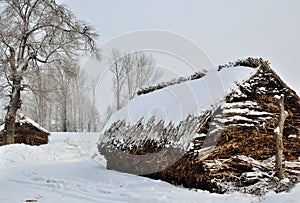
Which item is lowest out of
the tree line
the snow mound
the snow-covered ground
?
the snow-covered ground

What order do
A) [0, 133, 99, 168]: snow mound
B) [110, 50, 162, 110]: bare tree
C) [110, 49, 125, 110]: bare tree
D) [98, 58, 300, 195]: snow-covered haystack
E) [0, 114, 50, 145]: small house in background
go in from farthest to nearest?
[110, 49, 125, 110]: bare tree → [110, 50, 162, 110]: bare tree → [0, 114, 50, 145]: small house in background → [0, 133, 99, 168]: snow mound → [98, 58, 300, 195]: snow-covered haystack

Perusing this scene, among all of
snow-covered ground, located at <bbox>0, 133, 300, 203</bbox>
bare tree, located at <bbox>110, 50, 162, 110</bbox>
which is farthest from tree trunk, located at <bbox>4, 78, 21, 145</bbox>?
bare tree, located at <bbox>110, 50, 162, 110</bbox>

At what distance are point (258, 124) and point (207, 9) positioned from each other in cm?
682

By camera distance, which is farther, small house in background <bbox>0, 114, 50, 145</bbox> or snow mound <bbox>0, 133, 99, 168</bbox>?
small house in background <bbox>0, 114, 50, 145</bbox>

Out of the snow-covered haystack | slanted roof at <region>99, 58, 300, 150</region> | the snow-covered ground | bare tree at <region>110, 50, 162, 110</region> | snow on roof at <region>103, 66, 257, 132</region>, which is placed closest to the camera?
the snow-covered ground

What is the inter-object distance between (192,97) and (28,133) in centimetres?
1864

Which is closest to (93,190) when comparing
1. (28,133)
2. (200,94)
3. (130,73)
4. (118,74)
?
(200,94)

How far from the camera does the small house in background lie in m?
22.0

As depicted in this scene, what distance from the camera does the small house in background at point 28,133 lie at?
2198cm

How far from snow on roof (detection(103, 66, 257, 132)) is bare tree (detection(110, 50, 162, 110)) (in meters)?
24.9

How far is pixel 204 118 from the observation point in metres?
6.55

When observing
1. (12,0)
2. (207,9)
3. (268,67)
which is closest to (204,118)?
(268,67)

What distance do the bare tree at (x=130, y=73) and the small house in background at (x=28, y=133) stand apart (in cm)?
1203

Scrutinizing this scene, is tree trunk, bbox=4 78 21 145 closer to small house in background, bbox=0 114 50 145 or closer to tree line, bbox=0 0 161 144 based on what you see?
tree line, bbox=0 0 161 144
